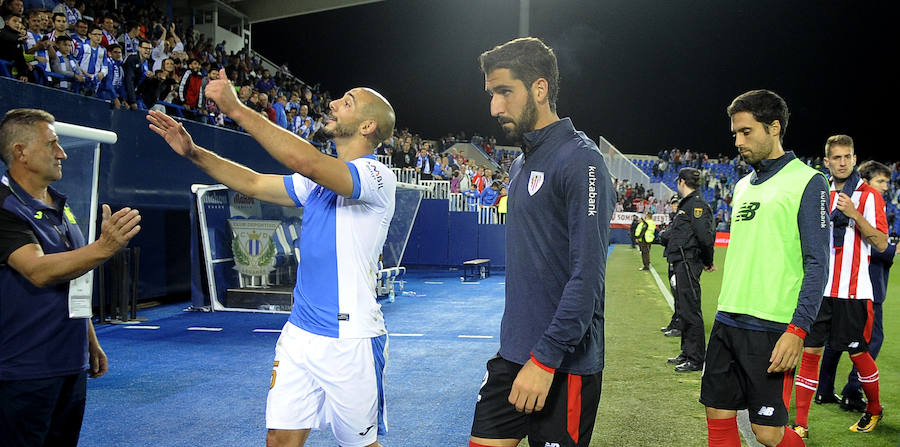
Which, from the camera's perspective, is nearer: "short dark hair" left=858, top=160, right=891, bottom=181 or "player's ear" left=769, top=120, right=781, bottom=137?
"player's ear" left=769, top=120, right=781, bottom=137

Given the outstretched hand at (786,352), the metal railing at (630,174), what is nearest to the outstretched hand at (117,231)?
the outstretched hand at (786,352)

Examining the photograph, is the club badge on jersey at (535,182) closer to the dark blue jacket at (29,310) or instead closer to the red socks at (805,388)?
the dark blue jacket at (29,310)

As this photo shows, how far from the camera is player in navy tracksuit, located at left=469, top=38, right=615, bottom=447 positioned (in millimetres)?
2117

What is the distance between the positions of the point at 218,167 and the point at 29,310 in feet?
3.16

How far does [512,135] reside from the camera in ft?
7.63

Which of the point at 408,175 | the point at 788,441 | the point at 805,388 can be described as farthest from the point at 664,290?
the point at 788,441

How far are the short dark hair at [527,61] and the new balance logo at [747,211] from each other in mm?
1475

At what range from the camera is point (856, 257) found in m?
4.73

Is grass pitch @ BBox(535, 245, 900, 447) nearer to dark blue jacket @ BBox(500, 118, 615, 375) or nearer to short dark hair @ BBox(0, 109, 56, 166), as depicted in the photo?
dark blue jacket @ BBox(500, 118, 615, 375)

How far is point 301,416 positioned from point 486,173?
25087 millimetres

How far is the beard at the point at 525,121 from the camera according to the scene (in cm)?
228

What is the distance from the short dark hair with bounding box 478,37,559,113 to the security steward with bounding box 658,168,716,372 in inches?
200

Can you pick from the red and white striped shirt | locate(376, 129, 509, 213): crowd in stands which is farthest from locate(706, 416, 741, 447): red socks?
locate(376, 129, 509, 213): crowd in stands

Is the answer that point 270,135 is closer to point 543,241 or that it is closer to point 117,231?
point 117,231
